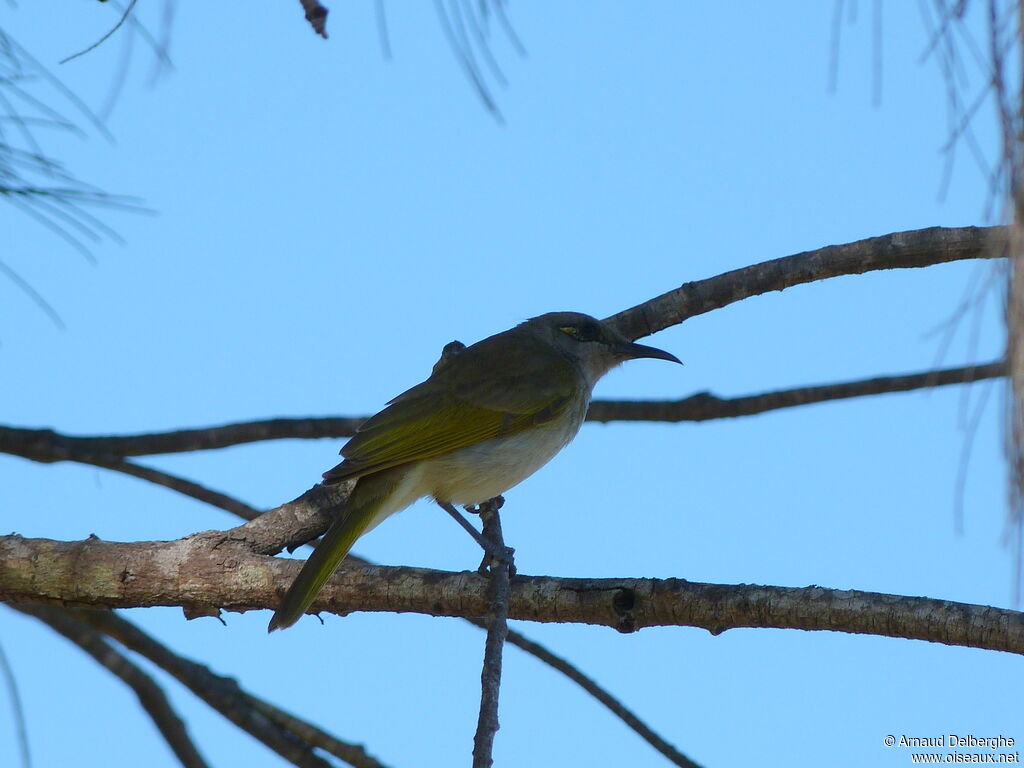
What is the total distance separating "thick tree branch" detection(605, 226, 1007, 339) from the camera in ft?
12.6

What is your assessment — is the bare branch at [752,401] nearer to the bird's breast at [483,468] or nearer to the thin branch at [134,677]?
the bird's breast at [483,468]

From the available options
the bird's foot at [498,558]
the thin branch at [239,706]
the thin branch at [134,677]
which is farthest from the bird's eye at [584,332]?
the thin branch at [134,677]

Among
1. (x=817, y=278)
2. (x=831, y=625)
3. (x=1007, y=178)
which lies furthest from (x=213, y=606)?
(x=1007, y=178)

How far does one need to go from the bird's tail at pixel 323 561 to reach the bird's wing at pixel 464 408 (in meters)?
0.16

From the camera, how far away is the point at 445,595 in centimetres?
357

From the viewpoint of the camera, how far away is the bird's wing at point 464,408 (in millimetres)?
4555

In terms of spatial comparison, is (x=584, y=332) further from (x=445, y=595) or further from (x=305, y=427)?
(x=445, y=595)

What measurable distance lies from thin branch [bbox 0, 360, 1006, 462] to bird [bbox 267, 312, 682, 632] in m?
0.27

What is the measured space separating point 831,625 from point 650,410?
2.16m

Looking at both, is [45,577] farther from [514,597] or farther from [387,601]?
[514,597]

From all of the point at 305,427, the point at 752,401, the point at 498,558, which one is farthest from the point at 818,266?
the point at 305,427

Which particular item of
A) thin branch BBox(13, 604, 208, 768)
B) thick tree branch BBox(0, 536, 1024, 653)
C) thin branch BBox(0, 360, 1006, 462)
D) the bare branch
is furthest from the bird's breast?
thin branch BBox(13, 604, 208, 768)

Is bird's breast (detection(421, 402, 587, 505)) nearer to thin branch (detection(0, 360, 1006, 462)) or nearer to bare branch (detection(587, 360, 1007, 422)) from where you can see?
thin branch (detection(0, 360, 1006, 462))

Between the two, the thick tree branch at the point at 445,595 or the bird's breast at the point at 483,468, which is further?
the bird's breast at the point at 483,468
